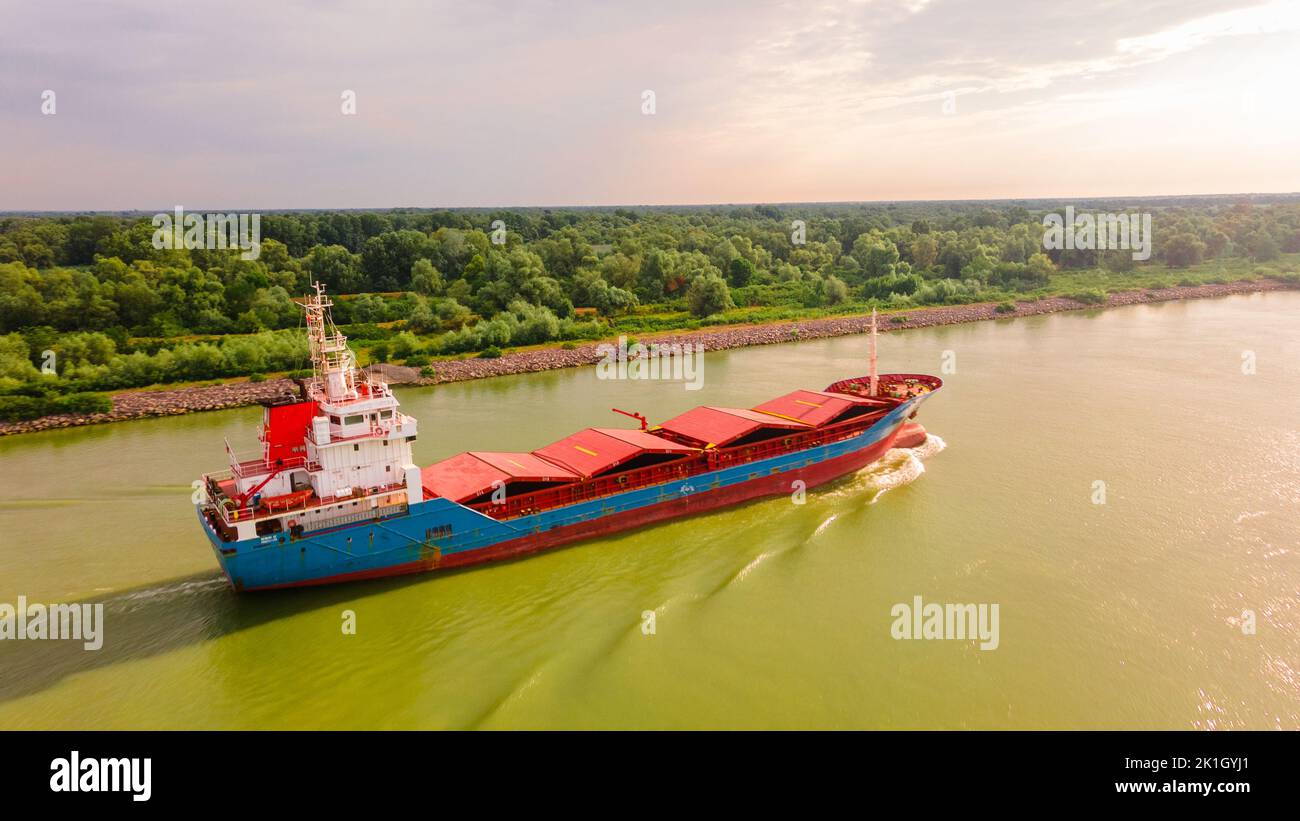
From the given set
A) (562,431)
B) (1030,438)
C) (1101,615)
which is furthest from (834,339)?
(1101,615)

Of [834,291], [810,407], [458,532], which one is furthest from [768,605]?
[834,291]

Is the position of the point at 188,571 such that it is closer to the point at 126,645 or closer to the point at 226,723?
the point at 126,645

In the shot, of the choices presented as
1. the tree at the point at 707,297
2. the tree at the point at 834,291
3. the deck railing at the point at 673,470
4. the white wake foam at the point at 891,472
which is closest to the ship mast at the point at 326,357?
the deck railing at the point at 673,470

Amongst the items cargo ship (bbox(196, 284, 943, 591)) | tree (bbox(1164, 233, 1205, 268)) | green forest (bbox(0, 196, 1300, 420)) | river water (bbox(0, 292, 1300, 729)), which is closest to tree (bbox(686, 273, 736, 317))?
green forest (bbox(0, 196, 1300, 420))

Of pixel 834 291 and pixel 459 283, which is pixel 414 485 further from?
pixel 834 291

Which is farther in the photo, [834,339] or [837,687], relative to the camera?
[834,339]

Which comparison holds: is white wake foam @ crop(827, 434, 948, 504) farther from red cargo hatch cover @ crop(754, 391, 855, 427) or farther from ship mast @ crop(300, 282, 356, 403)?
ship mast @ crop(300, 282, 356, 403)

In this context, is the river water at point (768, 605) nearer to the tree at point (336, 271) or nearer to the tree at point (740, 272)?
the tree at point (336, 271)
